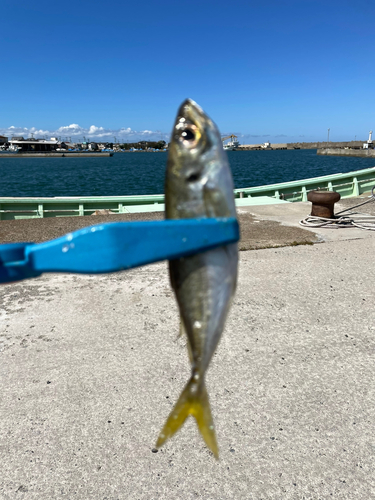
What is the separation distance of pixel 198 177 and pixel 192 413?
581mm

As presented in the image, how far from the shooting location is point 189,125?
960 millimetres

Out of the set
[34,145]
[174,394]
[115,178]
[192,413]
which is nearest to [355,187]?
[174,394]

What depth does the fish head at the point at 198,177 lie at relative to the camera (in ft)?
2.98

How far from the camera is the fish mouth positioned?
935 millimetres

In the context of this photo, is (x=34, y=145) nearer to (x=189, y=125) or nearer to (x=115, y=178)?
(x=115, y=178)

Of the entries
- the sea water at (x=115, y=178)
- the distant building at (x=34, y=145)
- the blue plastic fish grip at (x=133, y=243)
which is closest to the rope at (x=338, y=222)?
the blue plastic fish grip at (x=133, y=243)

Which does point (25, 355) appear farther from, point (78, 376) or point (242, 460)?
point (242, 460)

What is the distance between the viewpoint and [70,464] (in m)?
2.51

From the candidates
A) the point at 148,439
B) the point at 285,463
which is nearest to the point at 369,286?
the point at 285,463

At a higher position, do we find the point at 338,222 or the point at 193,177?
the point at 193,177

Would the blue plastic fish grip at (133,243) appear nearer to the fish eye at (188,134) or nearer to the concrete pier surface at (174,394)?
the fish eye at (188,134)

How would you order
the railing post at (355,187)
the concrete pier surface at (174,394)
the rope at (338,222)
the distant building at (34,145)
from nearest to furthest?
1. the concrete pier surface at (174,394)
2. the rope at (338,222)
3. the railing post at (355,187)
4. the distant building at (34,145)

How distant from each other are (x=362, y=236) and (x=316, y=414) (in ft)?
18.3

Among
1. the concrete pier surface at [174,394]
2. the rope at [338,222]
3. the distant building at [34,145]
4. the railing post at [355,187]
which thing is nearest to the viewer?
the concrete pier surface at [174,394]
